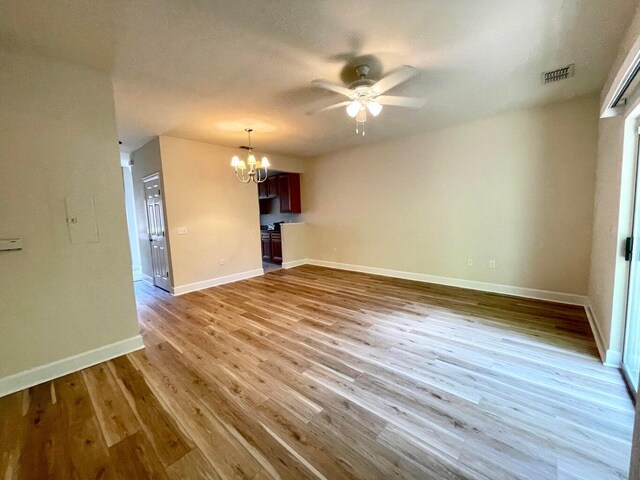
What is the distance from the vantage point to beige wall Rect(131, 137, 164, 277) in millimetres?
4449

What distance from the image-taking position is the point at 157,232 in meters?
4.79

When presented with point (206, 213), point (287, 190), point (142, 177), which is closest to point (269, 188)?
point (287, 190)

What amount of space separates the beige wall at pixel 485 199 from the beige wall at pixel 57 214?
4.26 metres

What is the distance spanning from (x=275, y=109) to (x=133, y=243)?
5016mm

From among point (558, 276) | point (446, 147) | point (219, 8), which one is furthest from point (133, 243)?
point (558, 276)

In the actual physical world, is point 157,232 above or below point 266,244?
above

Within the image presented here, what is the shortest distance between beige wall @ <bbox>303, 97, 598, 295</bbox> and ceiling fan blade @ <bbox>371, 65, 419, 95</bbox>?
2.26 meters

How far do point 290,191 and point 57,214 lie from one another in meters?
4.83

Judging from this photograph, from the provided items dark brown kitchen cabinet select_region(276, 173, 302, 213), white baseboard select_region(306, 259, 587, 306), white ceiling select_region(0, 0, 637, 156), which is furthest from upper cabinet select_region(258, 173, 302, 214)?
white ceiling select_region(0, 0, 637, 156)

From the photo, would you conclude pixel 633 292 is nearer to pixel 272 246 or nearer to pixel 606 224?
pixel 606 224

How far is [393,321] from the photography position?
319 centimetres

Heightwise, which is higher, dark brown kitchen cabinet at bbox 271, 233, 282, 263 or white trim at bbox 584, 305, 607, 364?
dark brown kitchen cabinet at bbox 271, 233, 282, 263

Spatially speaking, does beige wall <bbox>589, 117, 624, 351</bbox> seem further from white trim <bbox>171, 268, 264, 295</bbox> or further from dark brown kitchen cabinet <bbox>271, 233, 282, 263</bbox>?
dark brown kitchen cabinet <bbox>271, 233, 282, 263</bbox>

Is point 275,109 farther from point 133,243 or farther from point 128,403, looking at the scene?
point 133,243
